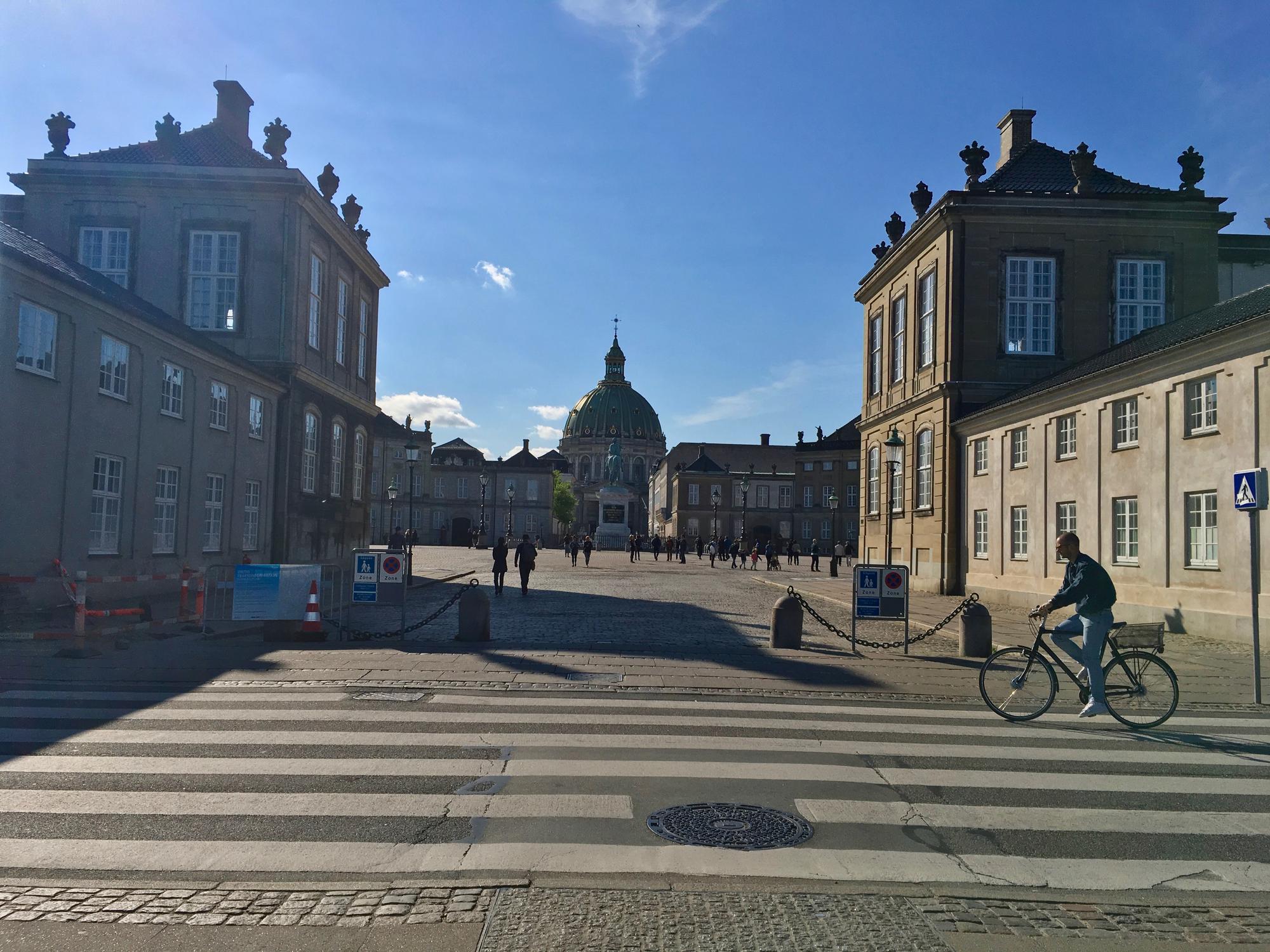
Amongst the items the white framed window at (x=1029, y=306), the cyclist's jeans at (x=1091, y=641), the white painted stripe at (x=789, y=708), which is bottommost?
the white painted stripe at (x=789, y=708)

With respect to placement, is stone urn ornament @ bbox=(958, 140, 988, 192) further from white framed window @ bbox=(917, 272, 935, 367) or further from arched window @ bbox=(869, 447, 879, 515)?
arched window @ bbox=(869, 447, 879, 515)

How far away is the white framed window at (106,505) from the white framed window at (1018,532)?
23.0 metres

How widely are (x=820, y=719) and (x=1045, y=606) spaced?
8.18 ft

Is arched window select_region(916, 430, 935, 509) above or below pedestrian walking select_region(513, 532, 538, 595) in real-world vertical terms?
above

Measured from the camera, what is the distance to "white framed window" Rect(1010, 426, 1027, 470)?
2691 cm

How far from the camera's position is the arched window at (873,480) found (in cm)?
4188

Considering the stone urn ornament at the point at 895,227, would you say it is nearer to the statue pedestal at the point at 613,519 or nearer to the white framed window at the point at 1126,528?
the white framed window at the point at 1126,528

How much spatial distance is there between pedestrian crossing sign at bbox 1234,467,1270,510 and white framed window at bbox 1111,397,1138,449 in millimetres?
9595

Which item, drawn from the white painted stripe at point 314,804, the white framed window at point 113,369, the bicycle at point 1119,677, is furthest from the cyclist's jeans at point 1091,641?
the white framed window at point 113,369

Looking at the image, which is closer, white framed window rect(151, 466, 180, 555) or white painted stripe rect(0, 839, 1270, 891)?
white painted stripe rect(0, 839, 1270, 891)

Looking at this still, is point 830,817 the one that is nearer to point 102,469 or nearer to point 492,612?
point 492,612

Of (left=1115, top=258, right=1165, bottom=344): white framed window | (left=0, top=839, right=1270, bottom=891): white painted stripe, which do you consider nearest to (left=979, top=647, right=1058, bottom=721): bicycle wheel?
(left=0, top=839, right=1270, bottom=891): white painted stripe

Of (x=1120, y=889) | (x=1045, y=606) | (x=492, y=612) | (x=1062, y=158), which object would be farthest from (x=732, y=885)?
(x=1062, y=158)

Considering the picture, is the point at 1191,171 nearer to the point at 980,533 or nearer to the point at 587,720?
the point at 980,533
